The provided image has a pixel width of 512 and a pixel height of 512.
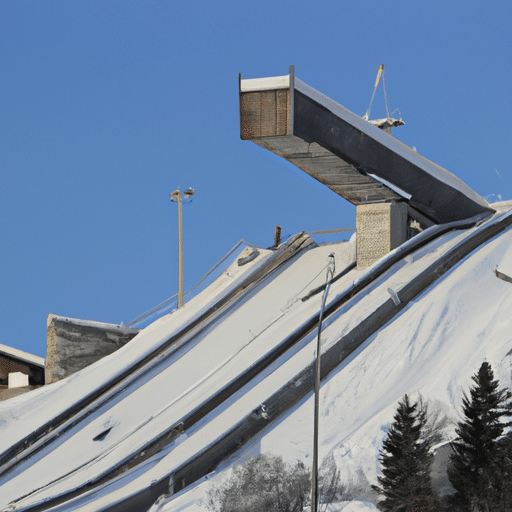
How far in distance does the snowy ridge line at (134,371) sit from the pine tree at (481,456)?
6.46 meters

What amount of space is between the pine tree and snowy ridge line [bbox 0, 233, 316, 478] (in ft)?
21.2

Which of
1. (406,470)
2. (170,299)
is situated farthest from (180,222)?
(406,470)

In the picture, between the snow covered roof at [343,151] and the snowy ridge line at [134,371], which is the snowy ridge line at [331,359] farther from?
the snowy ridge line at [134,371]

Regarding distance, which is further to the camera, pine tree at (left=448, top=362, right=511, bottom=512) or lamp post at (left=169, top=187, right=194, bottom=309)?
lamp post at (left=169, top=187, right=194, bottom=309)

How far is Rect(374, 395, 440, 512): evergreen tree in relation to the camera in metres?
10.3

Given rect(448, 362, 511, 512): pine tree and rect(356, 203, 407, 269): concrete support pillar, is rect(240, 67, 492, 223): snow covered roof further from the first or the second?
rect(448, 362, 511, 512): pine tree

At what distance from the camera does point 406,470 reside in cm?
1042

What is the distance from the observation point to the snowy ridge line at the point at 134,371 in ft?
44.4

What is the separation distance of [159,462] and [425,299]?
17.1ft

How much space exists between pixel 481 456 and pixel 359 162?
6237 mm

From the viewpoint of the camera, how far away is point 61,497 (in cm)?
1123

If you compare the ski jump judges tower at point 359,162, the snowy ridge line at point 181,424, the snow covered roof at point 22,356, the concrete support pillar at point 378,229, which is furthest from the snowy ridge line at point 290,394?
the snow covered roof at point 22,356

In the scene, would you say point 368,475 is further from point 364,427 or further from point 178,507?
point 178,507

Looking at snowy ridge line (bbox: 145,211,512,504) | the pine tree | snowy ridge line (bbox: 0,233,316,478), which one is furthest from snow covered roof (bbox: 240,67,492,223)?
the pine tree
